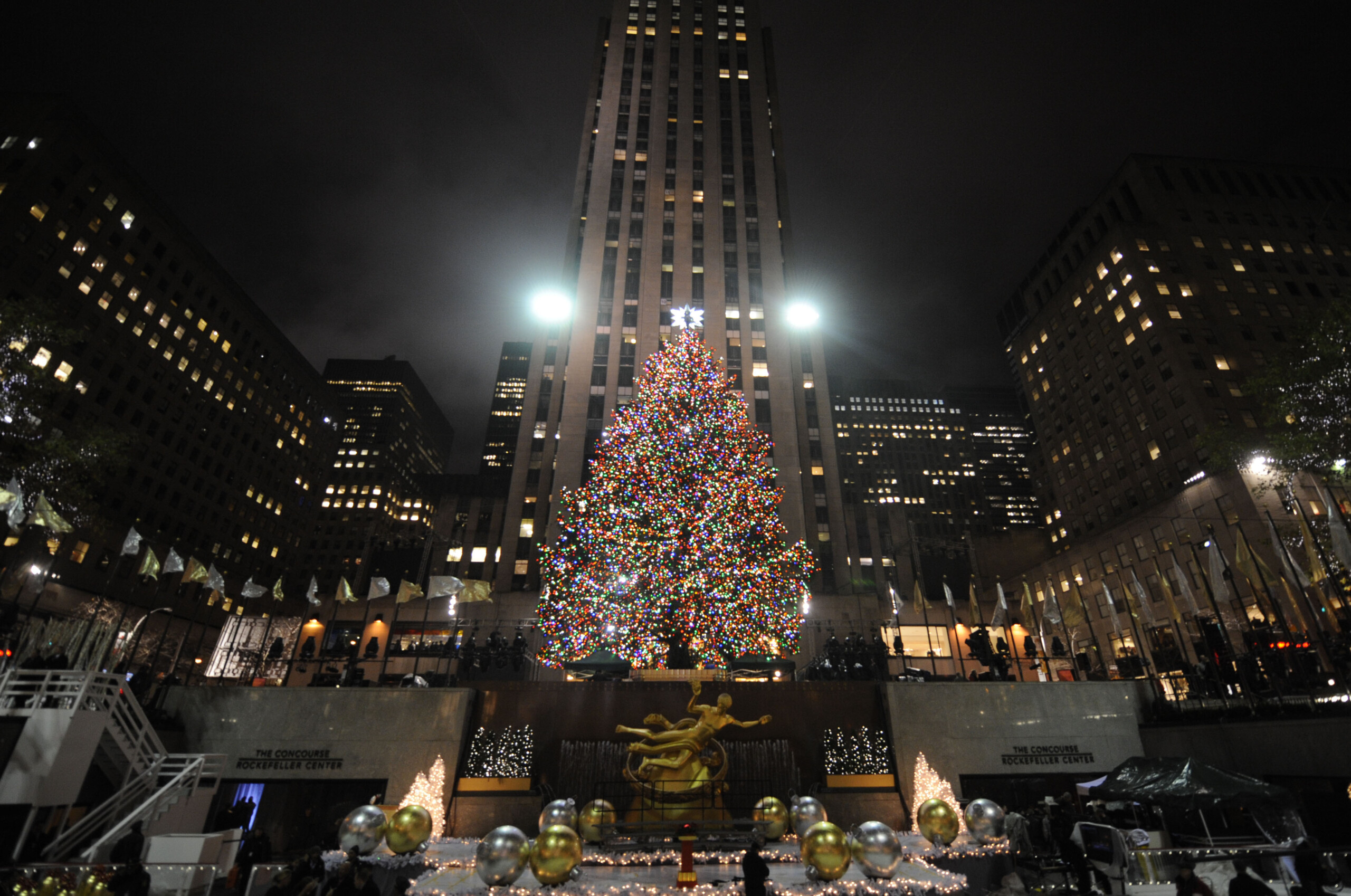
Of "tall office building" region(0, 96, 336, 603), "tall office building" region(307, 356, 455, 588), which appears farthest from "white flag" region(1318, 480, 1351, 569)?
"tall office building" region(307, 356, 455, 588)

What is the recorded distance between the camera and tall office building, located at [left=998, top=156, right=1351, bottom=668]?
5131 centimetres

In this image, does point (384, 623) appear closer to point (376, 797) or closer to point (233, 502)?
point (376, 797)

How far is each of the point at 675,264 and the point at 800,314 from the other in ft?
39.8

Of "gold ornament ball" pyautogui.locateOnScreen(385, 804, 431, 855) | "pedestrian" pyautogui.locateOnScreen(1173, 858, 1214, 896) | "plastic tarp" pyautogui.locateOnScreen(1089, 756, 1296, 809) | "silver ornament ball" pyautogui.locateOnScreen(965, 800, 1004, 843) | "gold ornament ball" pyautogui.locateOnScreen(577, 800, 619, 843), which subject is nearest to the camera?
"pedestrian" pyautogui.locateOnScreen(1173, 858, 1214, 896)

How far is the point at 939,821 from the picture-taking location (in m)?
13.1

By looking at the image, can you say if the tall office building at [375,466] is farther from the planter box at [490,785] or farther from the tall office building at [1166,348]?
the tall office building at [1166,348]

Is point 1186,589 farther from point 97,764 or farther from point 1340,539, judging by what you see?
point 97,764

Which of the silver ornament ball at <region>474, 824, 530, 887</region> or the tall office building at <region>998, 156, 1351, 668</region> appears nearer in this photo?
the silver ornament ball at <region>474, 824, 530, 887</region>

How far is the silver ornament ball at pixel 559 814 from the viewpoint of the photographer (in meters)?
12.5

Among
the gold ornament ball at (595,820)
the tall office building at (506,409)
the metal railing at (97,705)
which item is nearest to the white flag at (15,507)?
the metal railing at (97,705)

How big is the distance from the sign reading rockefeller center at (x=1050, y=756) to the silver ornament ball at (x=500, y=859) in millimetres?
14579

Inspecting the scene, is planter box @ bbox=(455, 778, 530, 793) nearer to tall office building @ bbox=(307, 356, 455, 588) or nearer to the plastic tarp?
the plastic tarp

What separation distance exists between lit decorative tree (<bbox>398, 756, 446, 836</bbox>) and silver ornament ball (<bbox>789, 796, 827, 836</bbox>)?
29.9 feet

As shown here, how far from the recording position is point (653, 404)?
28.8 metres
